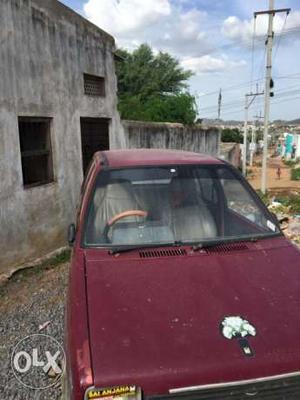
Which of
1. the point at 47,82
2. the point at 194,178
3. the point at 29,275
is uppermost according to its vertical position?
Result: the point at 47,82

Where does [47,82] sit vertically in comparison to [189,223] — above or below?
above

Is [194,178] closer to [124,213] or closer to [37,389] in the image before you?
[124,213]

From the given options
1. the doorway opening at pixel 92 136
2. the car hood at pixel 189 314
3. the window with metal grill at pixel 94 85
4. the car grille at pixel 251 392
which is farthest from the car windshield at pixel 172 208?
the window with metal grill at pixel 94 85

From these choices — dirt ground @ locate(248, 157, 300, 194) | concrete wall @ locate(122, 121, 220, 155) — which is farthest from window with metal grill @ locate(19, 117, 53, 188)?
dirt ground @ locate(248, 157, 300, 194)

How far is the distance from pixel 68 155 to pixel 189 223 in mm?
5119

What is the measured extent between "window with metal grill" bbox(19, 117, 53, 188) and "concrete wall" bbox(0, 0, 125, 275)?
0.40ft

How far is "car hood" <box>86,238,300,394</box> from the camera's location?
5.75 feet

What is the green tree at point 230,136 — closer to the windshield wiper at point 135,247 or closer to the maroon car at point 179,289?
the maroon car at point 179,289

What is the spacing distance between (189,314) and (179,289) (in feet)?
0.79

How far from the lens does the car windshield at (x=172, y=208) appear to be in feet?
9.71

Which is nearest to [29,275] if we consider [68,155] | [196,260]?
[68,155]

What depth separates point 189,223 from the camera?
309 centimetres

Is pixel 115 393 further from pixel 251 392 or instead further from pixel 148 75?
pixel 148 75

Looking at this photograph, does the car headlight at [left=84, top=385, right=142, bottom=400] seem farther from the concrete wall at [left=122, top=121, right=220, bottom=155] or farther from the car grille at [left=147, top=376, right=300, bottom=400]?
the concrete wall at [left=122, top=121, right=220, bottom=155]
